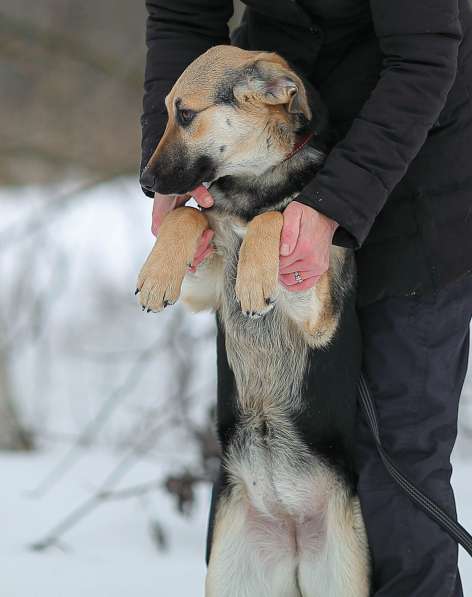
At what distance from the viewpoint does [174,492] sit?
11.8ft

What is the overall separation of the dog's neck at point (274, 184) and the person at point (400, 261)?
0.06m

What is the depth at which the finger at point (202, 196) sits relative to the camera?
2385mm

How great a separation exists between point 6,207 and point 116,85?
190 centimetres

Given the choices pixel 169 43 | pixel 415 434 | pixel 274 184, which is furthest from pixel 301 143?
pixel 415 434

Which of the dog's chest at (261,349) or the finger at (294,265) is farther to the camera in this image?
the dog's chest at (261,349)

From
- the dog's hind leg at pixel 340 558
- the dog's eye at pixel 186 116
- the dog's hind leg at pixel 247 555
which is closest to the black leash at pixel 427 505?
the dog's hind leg at pixel 340 558

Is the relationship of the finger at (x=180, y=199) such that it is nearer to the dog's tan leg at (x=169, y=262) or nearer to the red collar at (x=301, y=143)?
the dog's tan leg at (x=169, y=262)

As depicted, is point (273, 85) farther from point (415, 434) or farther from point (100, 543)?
point (100, 543)

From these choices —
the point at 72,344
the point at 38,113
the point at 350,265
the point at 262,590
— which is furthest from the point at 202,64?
the point at 72,344

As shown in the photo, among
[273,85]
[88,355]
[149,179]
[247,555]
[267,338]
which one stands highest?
[273,85]

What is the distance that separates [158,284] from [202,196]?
12.6 inches

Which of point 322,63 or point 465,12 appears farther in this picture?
point 322,63

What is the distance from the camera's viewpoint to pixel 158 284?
2.19m

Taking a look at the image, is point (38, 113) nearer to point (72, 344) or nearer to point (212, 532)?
point (72, 344)
